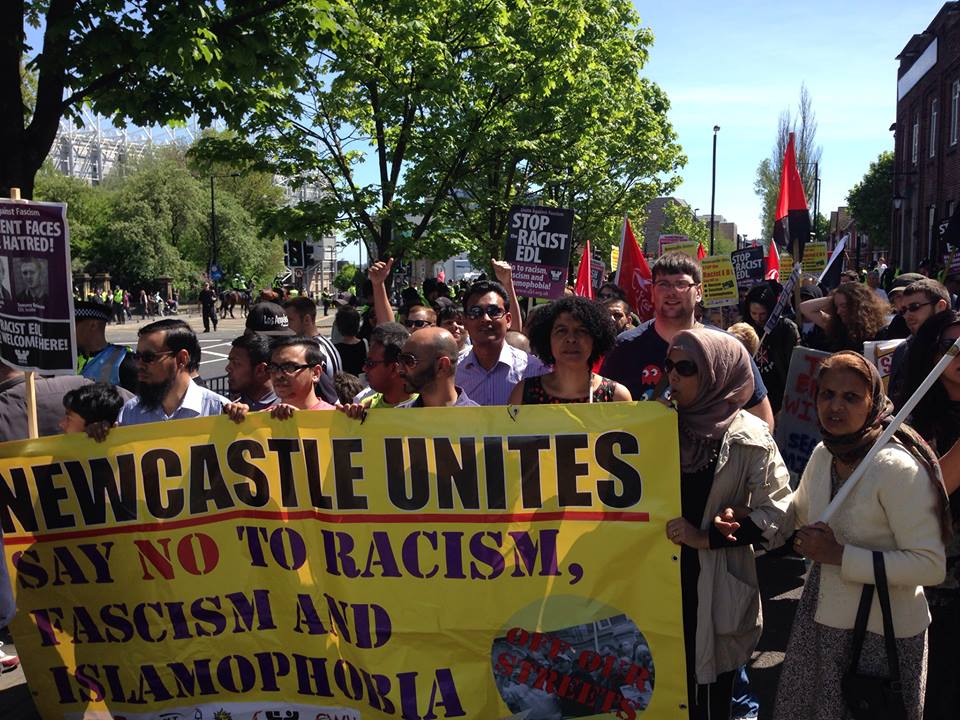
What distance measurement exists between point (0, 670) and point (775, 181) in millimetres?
66894

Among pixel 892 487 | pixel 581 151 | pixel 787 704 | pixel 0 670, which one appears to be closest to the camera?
pixel 892 487

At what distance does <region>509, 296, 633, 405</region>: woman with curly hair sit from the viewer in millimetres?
3902

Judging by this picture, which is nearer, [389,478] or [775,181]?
[389,478]

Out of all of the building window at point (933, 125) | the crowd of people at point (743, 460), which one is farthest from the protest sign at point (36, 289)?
the building window at point (933, 125)

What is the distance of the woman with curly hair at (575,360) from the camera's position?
390cm

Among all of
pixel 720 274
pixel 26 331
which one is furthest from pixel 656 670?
pixel 720 274

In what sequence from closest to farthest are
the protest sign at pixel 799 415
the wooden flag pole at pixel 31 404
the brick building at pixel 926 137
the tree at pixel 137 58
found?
the wooden flag pole at pixel 31 404
the protest sign at pixel 799 415
the tree at pixel 137 58
the brick building at pixel 926 137

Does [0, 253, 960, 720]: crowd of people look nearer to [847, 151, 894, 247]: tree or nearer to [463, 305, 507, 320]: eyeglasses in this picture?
[463, 305, 507, 320]: eyeglasses

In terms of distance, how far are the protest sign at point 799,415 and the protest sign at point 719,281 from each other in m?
3.56

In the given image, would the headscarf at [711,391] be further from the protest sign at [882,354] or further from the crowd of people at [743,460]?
the protest sign at [882,354]

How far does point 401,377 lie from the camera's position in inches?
169

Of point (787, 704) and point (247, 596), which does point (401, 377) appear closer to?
point (247, 596)

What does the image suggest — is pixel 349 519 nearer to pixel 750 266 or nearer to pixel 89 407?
pixel 89 407

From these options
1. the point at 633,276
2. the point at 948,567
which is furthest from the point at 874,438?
the point at 633,276
